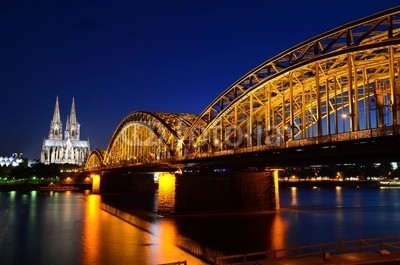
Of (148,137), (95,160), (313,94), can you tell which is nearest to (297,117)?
(313,94)

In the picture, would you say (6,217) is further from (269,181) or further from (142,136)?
(142,136)

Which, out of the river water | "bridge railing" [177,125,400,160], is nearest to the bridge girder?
the river water

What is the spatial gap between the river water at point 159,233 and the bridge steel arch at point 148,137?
16.9 metres

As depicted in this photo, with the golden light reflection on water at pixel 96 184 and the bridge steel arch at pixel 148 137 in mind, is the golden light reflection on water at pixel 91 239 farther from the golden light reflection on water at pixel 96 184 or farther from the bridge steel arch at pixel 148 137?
the golden light reflection on water at pixel 96 184

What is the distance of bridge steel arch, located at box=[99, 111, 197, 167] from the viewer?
76.9m

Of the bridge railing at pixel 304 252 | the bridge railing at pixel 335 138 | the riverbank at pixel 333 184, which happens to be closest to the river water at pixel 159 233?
the bridge railing at pixel 304 252

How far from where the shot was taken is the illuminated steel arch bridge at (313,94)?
Result: 107 ft

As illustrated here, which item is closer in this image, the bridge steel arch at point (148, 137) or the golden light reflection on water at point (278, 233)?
the golden light reflection on water at point (278, 233)

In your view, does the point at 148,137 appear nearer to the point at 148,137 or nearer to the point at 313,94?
the point at 148,137

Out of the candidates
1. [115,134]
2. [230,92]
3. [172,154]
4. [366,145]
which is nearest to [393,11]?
[366,145]

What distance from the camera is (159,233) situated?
4378 cm

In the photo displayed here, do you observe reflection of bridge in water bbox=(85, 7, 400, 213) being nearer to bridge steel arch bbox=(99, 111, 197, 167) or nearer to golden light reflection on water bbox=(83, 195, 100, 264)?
bridge steel arch bbox=(99, 111, 197, 167)

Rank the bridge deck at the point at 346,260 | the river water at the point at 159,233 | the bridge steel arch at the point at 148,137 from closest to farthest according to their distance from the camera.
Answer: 1. the bridge deck at the point at 346,260
2. the river water at the point at 159,233
3. the bridge steel arch at the point at 148,137

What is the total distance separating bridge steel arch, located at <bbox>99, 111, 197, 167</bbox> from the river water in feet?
55.5
